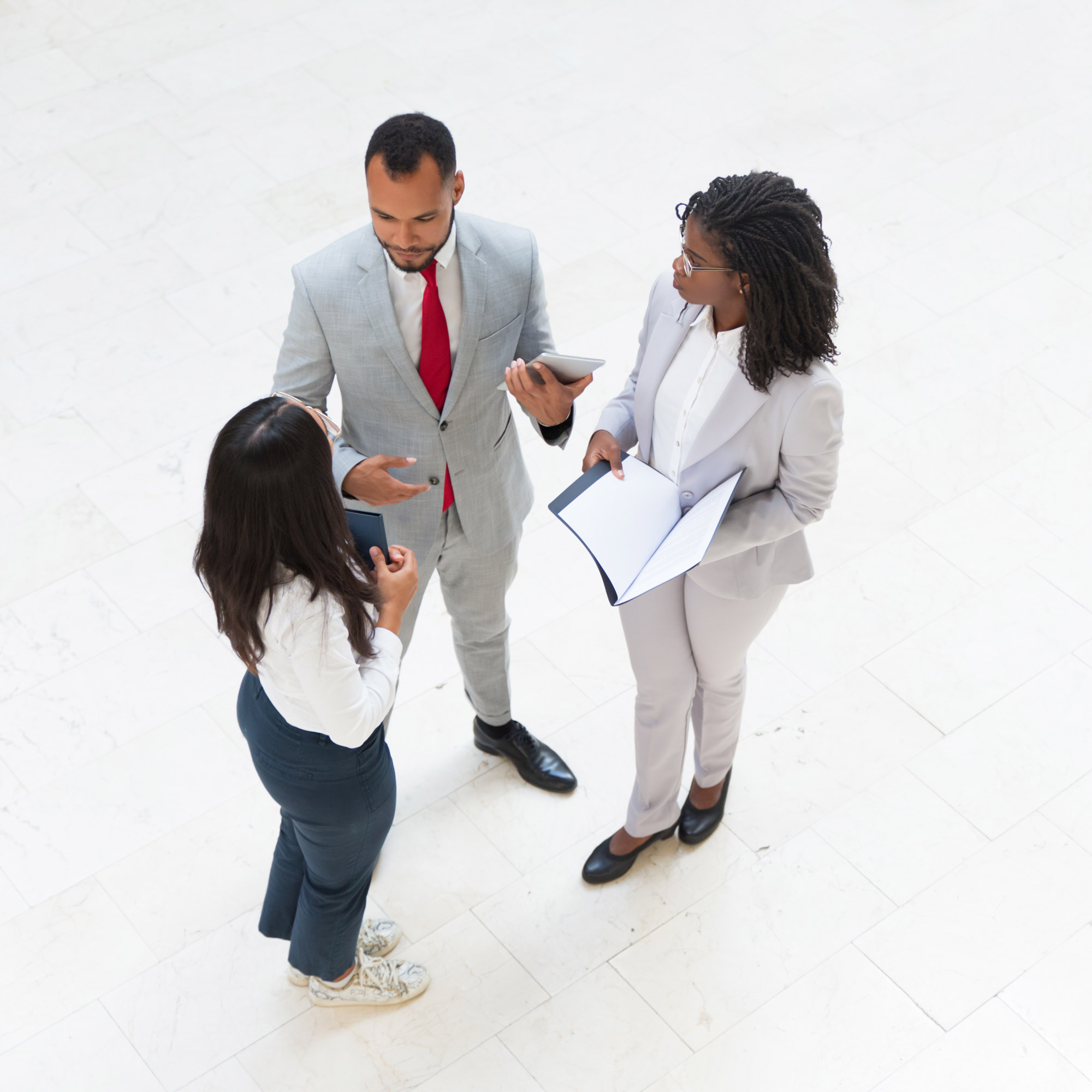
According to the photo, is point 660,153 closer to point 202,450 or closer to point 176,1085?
point 202,450

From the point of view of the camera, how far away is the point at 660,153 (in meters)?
5.40

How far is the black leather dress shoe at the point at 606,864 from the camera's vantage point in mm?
3076

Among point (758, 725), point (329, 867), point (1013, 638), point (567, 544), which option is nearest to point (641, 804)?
point (758, 725)

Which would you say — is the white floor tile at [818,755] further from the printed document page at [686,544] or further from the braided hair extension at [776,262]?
the braided hair extension at [776,262]

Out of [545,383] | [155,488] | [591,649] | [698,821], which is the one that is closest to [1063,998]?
[698,821]

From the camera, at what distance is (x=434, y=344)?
97.3 inches

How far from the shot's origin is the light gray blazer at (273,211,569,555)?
2.41 metres

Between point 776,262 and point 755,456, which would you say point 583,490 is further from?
point 776,262

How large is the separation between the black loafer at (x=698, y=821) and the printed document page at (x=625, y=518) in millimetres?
991

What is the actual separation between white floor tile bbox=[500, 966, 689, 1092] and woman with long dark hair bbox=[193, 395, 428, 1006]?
1.58ft

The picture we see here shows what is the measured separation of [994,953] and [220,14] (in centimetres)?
563

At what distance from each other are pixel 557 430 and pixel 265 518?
2.64ft

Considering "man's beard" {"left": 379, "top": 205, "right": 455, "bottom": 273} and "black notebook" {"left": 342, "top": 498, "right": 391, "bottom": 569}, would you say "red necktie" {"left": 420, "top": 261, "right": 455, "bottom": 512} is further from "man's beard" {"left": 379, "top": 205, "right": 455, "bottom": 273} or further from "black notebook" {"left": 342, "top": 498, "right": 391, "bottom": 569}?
"black notebook" {"left": 342, "top": 498, "right": 391, "bottom": 569}

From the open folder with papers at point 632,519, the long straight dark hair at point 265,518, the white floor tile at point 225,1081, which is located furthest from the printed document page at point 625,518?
the white floor tile at point 225,1081
